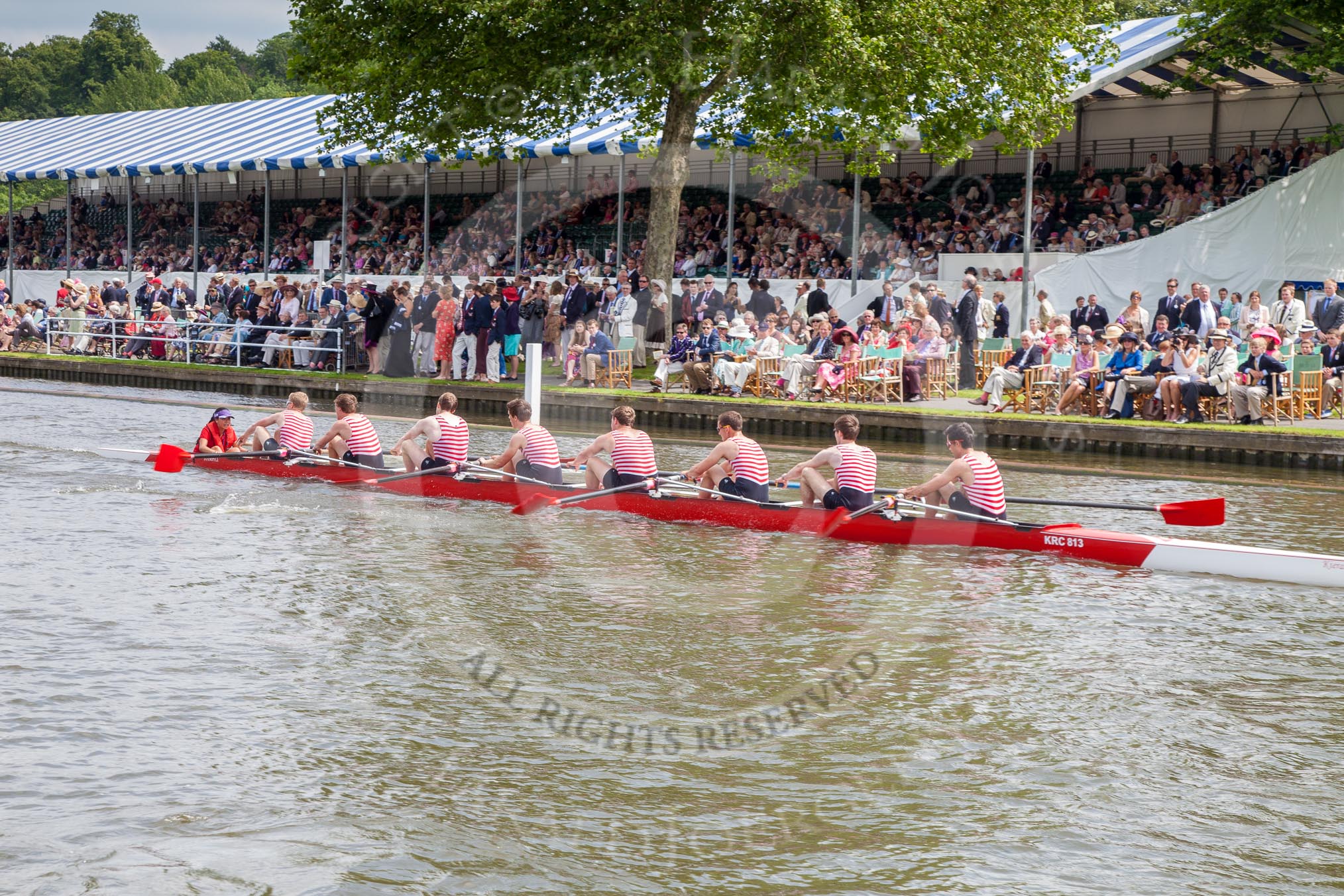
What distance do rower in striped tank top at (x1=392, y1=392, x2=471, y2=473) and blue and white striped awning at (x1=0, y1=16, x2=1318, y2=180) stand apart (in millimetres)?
11402

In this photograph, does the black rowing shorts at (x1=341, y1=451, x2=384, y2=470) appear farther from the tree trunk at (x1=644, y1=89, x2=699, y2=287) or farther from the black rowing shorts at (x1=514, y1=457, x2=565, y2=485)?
the tree trunk at (x1=644, y1=89, x2=699, y2=287)

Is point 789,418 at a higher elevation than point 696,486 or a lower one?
higher

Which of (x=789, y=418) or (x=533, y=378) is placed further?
(x=789, y=418)

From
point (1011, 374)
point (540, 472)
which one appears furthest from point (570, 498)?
point (1011, 374)

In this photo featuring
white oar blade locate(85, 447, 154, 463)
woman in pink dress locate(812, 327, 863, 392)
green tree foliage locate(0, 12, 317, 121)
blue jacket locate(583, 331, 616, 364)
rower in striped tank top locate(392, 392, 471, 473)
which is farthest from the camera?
green tree foliage locate(0, 12, 317, 121)

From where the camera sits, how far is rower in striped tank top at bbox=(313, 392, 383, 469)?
16.0 meters

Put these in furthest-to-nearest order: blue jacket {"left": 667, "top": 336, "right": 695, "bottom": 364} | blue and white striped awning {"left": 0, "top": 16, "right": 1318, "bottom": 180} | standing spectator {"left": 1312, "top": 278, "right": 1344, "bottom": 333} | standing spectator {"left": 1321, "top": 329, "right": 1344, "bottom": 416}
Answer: blue and white striped awning {"left": 0, "top": 16, "right": 1318, "bottom": 180} < blue jacket {"left": 667, "top": 336, "right": 695, "bottom": 364} < standing spectator {"left": 1312, "top": 278, "right": 1344, "bottom": 333} < standing spectator {"left": 1321, "top": 329, "right": 1344, "bottom": 416}

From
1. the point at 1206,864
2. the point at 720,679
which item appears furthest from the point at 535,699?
the point at 1206,864

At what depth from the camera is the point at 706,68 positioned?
24125mm

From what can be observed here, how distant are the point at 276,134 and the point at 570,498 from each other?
2700 cm

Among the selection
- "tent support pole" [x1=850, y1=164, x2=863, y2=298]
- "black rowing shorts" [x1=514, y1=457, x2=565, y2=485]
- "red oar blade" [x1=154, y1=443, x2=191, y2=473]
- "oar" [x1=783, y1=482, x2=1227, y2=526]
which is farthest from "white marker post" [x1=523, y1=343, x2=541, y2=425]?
"oar" [x1=783, y1=482, x2=1227, y2=526]

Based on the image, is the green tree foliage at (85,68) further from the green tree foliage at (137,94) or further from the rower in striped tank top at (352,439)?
the rower in striped tank top at (352,439)

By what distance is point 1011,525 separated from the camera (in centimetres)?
1258

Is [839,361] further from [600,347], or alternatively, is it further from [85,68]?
[85,68]
